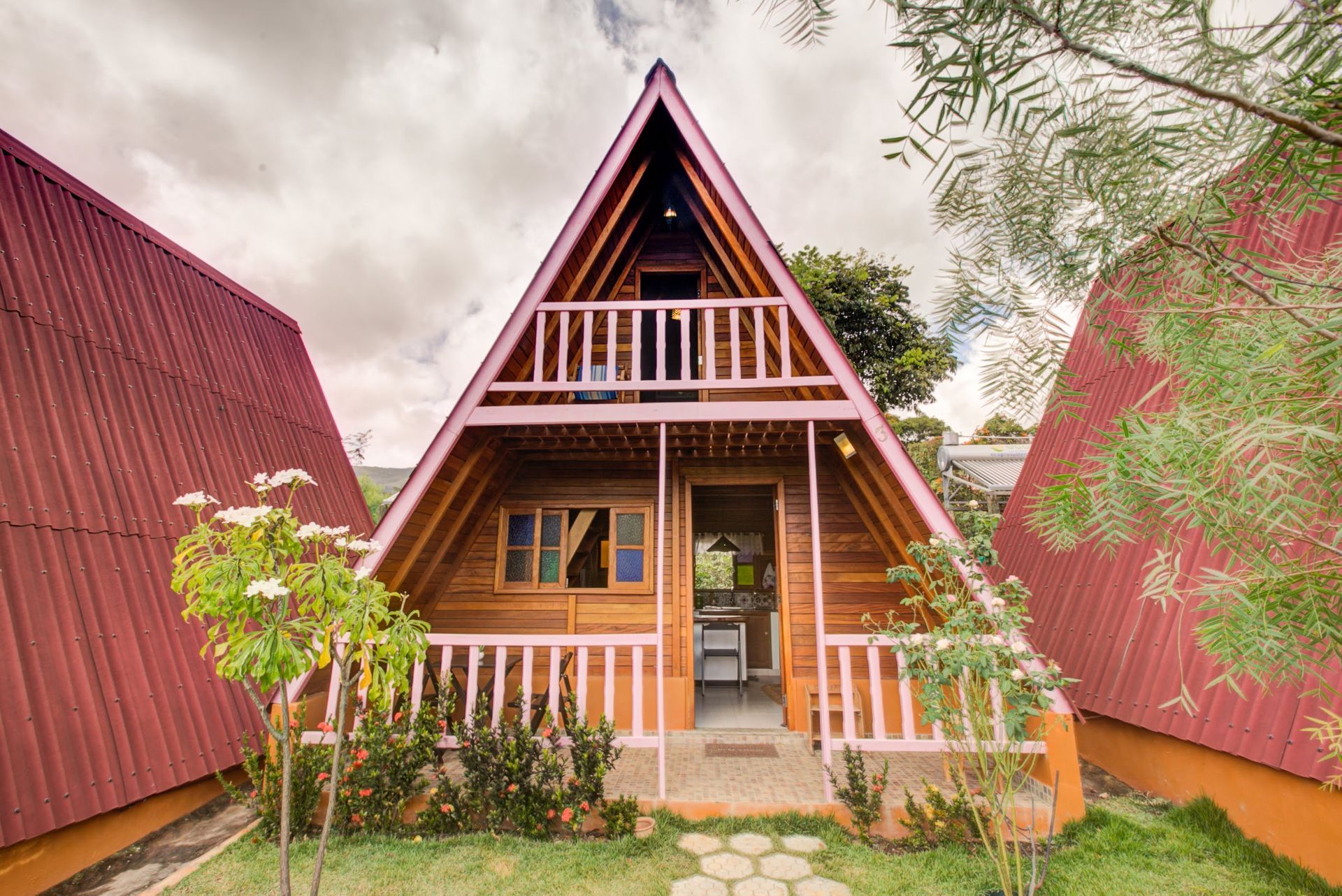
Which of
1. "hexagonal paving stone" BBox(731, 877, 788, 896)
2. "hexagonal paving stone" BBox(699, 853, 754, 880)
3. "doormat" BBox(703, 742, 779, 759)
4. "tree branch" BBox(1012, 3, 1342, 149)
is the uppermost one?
"tree branch" BBox(1012, 3, 1342, 149)

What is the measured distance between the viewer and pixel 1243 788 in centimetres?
346

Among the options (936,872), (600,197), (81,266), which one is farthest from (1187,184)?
(81,266)

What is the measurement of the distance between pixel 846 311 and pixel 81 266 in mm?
12583

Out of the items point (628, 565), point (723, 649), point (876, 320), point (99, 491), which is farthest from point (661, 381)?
point (876, 320)

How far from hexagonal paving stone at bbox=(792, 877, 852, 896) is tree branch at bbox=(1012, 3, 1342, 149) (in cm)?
363

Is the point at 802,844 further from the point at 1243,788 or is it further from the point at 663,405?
the point at 663,405

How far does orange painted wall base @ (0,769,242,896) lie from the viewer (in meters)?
2.97

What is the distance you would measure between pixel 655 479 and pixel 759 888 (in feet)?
13.3

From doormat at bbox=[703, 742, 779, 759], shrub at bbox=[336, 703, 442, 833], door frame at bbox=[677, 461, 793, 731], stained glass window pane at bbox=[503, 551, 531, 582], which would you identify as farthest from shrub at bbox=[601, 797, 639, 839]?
stained glass window pane at bbox=[503, 551, 531, 582]

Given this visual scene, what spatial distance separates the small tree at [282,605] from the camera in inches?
86.8

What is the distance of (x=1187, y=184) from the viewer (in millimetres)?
1350

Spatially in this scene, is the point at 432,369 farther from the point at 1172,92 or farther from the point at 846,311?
the point at 1172,92

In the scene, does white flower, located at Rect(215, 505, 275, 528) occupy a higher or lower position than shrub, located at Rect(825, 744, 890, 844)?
higher

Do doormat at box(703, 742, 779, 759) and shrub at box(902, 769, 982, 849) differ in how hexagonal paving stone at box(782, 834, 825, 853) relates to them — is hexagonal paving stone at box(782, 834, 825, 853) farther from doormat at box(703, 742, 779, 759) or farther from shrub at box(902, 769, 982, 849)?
doormat at box(703, 742, 779, 759)
